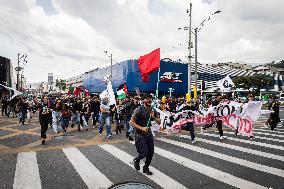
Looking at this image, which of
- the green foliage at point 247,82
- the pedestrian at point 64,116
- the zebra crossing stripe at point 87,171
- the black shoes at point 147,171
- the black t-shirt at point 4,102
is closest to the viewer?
the zebra crossing stripe at point 87,171

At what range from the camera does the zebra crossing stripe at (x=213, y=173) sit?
19.1ft

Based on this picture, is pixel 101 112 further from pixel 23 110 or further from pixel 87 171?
pixel 23 110

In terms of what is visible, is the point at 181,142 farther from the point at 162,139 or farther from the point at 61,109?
the point at 61,109

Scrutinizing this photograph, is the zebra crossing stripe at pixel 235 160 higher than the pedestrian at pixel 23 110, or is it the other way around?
the pedestrian at pixel 23 110

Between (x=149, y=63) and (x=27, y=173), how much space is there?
495 centimetres

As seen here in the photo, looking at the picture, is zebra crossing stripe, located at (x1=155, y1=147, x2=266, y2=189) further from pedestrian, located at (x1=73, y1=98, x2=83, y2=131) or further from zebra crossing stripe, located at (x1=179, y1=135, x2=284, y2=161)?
pedestrian, located at (x1=73, y1=98, x2=83, y2=131)

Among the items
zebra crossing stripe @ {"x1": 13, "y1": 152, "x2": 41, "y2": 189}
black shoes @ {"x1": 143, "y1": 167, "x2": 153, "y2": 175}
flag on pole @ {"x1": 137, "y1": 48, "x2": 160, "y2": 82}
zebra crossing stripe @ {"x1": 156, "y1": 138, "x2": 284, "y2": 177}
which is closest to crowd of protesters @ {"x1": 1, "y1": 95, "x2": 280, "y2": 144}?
zebra crossing stripe @ {"x1": 156, "y1": 138, "x2": 284, "y2": 177}

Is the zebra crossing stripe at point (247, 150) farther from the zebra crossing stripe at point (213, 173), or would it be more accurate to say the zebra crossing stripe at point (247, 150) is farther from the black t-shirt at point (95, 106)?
the black t-shirt at point (95, 106)

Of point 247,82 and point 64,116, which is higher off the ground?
point 247,82

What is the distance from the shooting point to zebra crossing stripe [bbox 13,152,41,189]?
5.91m

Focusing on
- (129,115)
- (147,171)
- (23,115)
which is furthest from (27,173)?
(23,115)

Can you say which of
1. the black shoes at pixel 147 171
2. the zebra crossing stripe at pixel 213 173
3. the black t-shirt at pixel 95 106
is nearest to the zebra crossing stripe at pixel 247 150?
the zebra crossing stripe at pixel 213 173

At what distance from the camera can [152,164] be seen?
758 centimetres

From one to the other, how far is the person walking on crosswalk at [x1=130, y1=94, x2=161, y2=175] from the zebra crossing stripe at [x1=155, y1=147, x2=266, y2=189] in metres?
1.23
